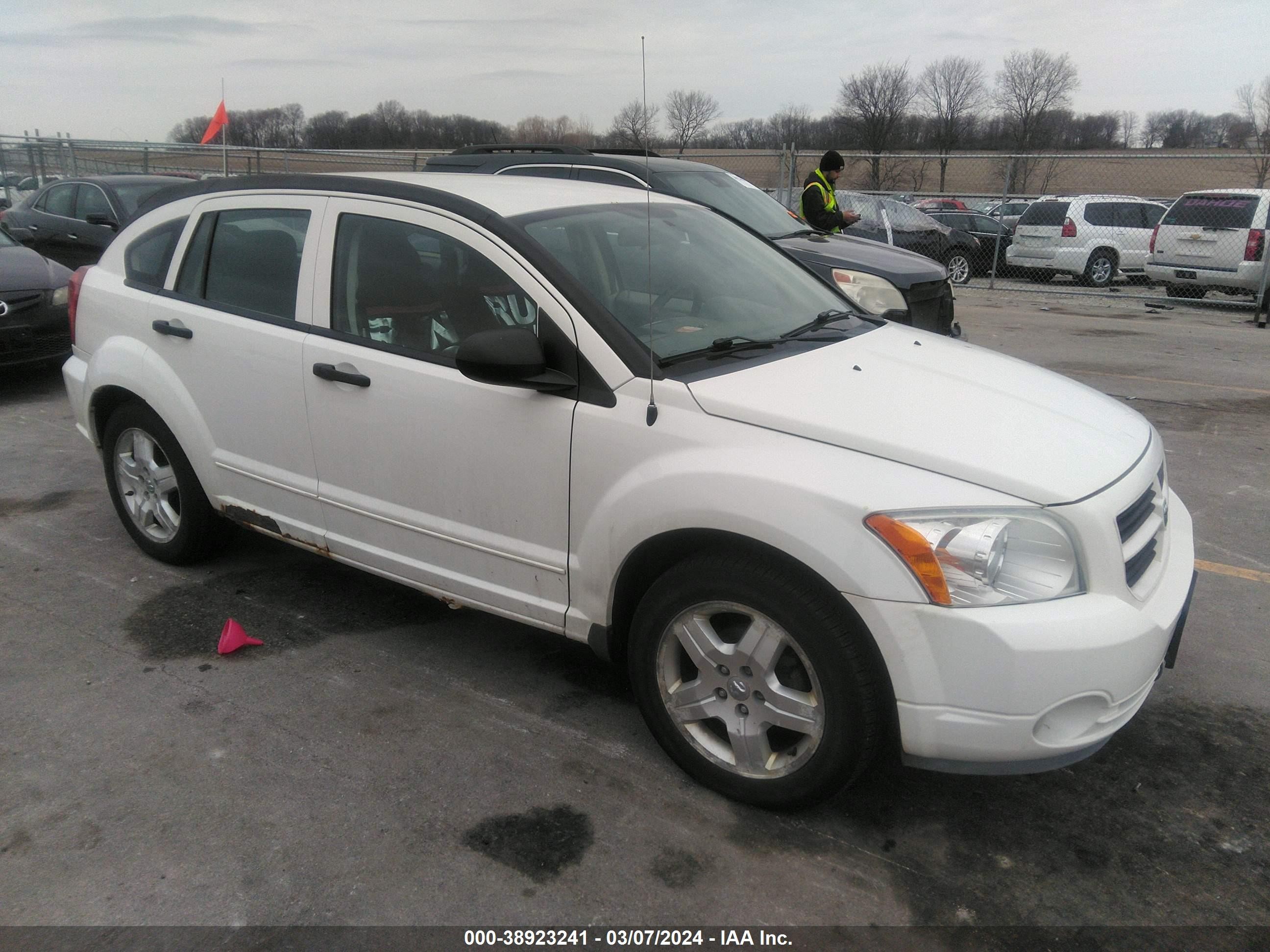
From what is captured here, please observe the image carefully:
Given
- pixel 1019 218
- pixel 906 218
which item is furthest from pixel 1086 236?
pixel 906 218

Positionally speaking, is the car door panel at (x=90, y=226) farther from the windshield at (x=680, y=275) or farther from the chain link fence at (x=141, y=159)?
the windshield at (x=680, y=275)

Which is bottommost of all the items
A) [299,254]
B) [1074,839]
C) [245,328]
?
[1074,839]

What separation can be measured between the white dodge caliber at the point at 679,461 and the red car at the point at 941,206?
742 inches

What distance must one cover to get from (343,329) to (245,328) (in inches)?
20.6

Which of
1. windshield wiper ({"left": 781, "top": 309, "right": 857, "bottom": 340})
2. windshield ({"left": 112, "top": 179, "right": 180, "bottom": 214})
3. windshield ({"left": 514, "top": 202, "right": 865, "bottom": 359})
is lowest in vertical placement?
windshield wiper ({"left": 781, "top": 309, "right": 857, "bottom": 340})

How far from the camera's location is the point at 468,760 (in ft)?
9.89

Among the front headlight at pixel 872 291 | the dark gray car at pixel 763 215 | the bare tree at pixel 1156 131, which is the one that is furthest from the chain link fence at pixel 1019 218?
the bare tree at pixel 1156 131

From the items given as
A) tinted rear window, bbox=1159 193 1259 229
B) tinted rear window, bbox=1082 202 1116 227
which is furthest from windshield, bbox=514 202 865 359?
tinted rear window, bbox=1082 202 1116 227

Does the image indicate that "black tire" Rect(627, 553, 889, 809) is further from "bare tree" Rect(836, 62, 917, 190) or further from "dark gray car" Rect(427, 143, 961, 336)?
"bare tree" Rect(836, 62, 917, 190)

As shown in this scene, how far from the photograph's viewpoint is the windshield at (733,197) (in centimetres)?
792

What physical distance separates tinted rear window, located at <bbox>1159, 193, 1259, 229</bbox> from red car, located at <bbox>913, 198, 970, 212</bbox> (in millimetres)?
6811

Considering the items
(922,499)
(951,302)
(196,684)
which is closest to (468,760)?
(196,684)

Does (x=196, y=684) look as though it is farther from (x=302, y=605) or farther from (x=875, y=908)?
(x=875, y=908)

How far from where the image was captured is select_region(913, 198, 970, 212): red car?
2117 cm
